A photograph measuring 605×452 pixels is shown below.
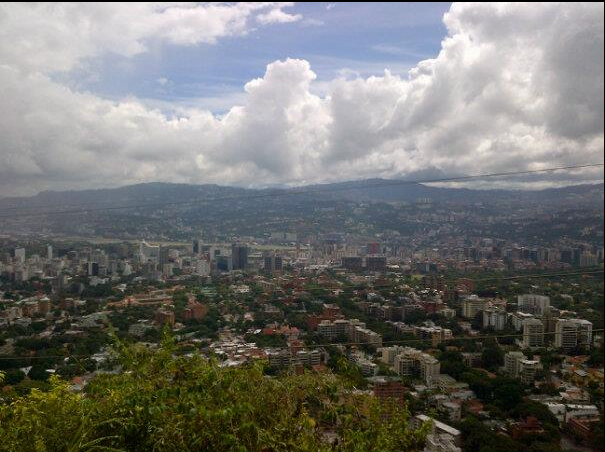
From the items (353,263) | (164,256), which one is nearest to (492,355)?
(353,263)

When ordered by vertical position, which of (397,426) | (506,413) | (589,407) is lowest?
(506,413)

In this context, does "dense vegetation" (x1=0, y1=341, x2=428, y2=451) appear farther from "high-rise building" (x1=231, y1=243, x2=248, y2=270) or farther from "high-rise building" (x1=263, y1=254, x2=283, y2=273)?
"high-rise building" (x1=231, y1=243, x2=248, y2=270)

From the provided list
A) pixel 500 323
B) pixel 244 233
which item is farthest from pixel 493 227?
pixel 244 233

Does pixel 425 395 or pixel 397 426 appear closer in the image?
pixel 397 426

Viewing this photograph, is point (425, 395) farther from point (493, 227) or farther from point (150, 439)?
point (150, 439)

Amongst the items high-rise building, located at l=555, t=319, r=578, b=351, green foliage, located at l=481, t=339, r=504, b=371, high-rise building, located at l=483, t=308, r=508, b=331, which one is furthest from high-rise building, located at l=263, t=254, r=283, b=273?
high-rise building, located at l=555, t=319, r=578, b=351

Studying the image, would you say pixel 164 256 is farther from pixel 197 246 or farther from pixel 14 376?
pixel 14 376

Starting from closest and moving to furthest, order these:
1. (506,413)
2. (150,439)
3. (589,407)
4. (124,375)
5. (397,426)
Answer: (150,439)
(397,426)
(124,375)
(589,407)
(506,413)
